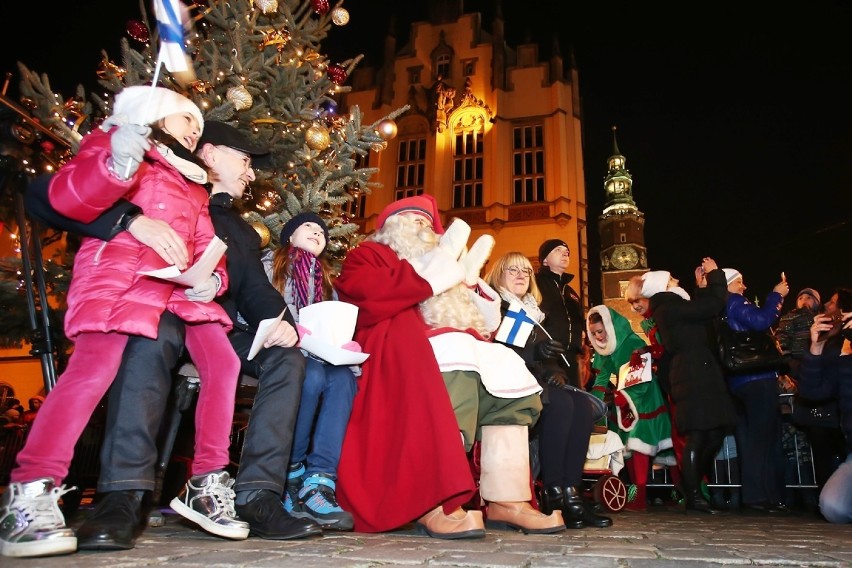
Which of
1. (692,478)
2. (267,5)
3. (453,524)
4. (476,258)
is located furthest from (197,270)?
(692,478)

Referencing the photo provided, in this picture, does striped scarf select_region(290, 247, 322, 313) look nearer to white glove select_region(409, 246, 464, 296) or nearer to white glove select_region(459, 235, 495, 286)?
white glove select_region(409, 246, 464, 296)

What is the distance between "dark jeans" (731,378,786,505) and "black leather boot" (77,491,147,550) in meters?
4.78

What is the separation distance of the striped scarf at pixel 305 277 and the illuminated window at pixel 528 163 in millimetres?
20890

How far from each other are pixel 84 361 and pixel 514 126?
80.2 feet


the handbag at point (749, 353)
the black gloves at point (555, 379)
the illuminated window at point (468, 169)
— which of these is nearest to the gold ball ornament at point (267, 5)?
the black gloves at point (555, 379)

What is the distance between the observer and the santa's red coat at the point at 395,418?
8.48ft

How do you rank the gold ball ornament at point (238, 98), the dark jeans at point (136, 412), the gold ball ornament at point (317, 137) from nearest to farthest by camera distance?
the dark jeans at point (136, 412), the gold ball ornament at point (238, 98), the gold ball ornament at point (317, 137)

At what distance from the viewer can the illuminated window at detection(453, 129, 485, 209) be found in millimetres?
24359

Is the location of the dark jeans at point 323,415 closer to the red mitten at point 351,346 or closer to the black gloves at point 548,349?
the red mitten at point 351,346

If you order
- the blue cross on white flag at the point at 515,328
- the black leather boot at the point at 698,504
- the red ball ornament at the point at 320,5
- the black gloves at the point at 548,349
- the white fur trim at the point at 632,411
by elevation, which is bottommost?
the black leather boot at the point at 698,504

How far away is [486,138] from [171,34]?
75.3 feet

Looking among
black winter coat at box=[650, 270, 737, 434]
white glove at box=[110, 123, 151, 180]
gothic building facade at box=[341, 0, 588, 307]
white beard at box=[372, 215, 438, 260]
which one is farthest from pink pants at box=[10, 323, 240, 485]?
gothic building facade at box=[341, 0, 588, 307]

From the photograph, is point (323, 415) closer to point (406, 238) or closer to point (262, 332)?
point (262, 332)

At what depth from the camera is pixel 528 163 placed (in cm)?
2428
